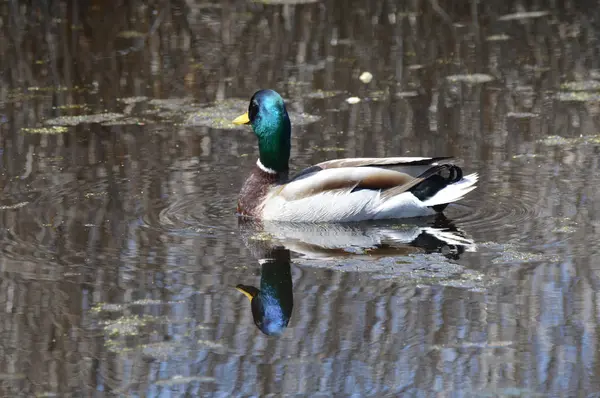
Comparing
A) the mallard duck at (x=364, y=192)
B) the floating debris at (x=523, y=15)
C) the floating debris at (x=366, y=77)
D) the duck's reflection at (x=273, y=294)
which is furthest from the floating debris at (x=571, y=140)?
the floating debris at (x=523, y=15)

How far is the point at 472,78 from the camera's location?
435 inches

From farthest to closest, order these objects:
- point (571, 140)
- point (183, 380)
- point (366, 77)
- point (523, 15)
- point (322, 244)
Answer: point (523, 15) < point (366, 77) < point (571, 140) < point (322, 244) < point (183, 380)

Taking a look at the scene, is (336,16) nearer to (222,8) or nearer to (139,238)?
(222,8)

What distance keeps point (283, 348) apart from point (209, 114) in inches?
194

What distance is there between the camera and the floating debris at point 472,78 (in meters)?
11.0

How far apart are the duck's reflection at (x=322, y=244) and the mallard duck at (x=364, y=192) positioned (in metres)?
0.09

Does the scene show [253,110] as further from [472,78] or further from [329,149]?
[472,78]

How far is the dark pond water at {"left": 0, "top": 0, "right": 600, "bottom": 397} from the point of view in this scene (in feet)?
18.5

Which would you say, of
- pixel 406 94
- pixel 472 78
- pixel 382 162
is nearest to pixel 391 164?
pixel 382 162

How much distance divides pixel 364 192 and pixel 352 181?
4.1 inches

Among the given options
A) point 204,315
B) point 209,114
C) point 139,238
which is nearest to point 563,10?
point 209,114

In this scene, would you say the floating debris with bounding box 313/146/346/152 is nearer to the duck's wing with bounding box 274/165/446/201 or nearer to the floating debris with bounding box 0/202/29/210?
the duck's wing with bounding box 274/165/446/201

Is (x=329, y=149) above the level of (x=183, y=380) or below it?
above

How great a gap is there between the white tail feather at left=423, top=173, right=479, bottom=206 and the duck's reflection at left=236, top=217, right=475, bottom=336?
122mm
